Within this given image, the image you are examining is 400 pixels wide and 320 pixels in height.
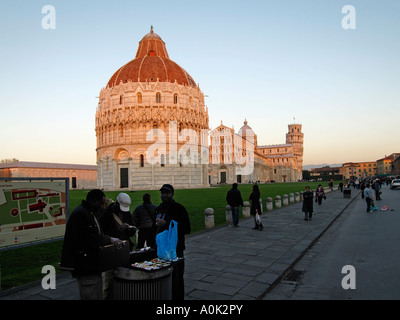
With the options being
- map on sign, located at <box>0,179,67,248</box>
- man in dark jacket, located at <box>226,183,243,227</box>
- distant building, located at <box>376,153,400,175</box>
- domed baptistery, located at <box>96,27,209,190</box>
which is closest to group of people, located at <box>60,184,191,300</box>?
map on sign, located at <box>0,179,67,248</box>

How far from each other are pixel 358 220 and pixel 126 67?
49213 mm

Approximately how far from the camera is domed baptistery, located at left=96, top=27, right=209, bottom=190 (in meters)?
48.9

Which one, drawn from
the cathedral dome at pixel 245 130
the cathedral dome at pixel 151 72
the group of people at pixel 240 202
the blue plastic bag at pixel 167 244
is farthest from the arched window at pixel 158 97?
the cathedral dome at pixel 245 130

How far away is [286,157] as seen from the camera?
121 m

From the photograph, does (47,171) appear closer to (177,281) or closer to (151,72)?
(151,72)

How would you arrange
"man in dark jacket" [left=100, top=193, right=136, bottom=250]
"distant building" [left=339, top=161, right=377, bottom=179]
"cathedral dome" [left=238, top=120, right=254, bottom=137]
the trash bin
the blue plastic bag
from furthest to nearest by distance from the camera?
"distant building" [left=339, top=161, right=377, bottom=179]
"cathedral dome" [left=238, top=120, right=254, bottom=137]
"man in dark jacket" [left=100, top=193, right=136, bottom=250]
the blue plastic bag
the trash bin

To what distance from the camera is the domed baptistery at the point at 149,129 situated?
160 feet

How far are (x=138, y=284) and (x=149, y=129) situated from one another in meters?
46.1

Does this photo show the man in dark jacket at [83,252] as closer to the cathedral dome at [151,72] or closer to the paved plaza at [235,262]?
the paved plaza at [235,262]

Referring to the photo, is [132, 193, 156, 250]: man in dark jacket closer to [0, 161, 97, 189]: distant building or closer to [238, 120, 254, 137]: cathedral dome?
[0, 161, 97, 189]: distant building

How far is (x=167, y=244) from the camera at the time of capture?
14.5 ft

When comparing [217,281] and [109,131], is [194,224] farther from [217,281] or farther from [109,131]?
[109,131]

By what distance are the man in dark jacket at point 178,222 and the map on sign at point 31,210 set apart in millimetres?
3118

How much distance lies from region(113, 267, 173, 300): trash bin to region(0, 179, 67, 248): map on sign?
3.21 metres
